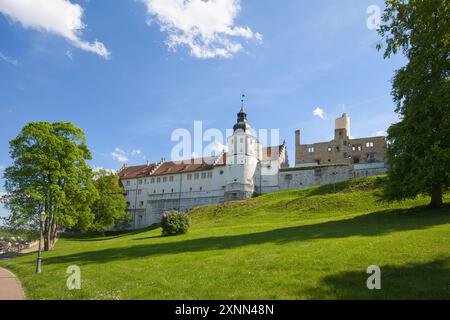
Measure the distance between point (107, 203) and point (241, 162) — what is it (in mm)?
24920

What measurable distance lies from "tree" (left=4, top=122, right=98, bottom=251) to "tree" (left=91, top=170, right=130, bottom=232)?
24.0m

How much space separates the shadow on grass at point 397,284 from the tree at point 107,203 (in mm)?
56948

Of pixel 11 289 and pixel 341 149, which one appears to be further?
pixel 341 149

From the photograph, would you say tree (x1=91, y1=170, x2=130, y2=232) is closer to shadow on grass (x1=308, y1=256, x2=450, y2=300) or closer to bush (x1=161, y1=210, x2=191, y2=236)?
bush (x1=161, y1=210, x2=191, y2=236)

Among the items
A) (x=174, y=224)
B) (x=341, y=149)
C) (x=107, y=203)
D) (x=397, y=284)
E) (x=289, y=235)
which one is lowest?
(x=397, y=284)

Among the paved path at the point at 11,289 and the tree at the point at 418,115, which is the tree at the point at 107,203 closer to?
the paved path at the point at 11,289

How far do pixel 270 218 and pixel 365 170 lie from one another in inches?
1184

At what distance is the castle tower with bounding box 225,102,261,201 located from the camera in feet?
230

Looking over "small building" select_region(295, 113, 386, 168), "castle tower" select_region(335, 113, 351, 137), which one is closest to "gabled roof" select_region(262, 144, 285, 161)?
"small building" select_region(295, 113, 386, 168)

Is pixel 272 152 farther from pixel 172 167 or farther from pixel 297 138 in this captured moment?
pixel 172 167

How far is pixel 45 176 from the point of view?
127 ft

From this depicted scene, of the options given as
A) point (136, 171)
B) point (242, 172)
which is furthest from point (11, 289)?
point (136, 171)

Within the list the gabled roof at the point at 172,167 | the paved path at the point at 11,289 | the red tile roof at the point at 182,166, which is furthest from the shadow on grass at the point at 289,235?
the gabled roof at the point at 172,167
